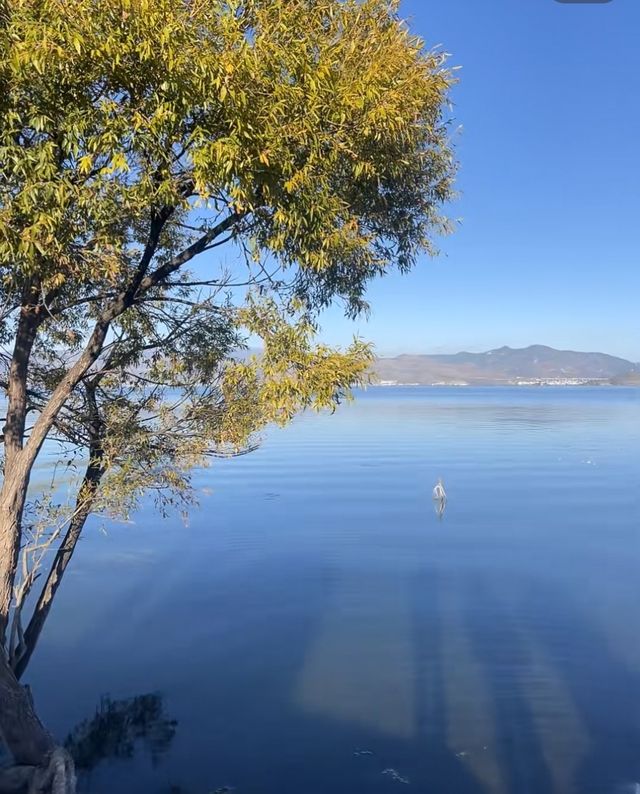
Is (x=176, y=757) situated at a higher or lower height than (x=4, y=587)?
lower

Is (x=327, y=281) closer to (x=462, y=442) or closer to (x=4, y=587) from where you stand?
(x=4, y=587)

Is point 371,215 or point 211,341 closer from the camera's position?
point 371,215

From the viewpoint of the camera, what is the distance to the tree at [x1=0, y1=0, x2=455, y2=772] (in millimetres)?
5629

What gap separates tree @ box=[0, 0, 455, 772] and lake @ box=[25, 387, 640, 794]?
4030mm

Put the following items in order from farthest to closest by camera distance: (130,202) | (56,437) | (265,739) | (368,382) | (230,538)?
(230,538) < (265,739) < (56,437) < (368,382) < (130,202)

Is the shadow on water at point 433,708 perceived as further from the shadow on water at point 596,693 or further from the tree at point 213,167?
the tree at point 213,167

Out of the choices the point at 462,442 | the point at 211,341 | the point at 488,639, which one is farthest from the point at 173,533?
the point at 462,442

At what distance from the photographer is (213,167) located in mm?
5812

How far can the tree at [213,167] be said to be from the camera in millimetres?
5629

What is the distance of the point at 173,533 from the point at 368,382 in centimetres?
1910

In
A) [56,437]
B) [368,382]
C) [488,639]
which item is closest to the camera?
[368,382]

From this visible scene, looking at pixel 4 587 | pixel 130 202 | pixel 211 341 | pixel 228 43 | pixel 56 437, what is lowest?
pixel 4 587

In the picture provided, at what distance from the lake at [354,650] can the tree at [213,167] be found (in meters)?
4.03

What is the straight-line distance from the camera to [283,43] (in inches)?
249
